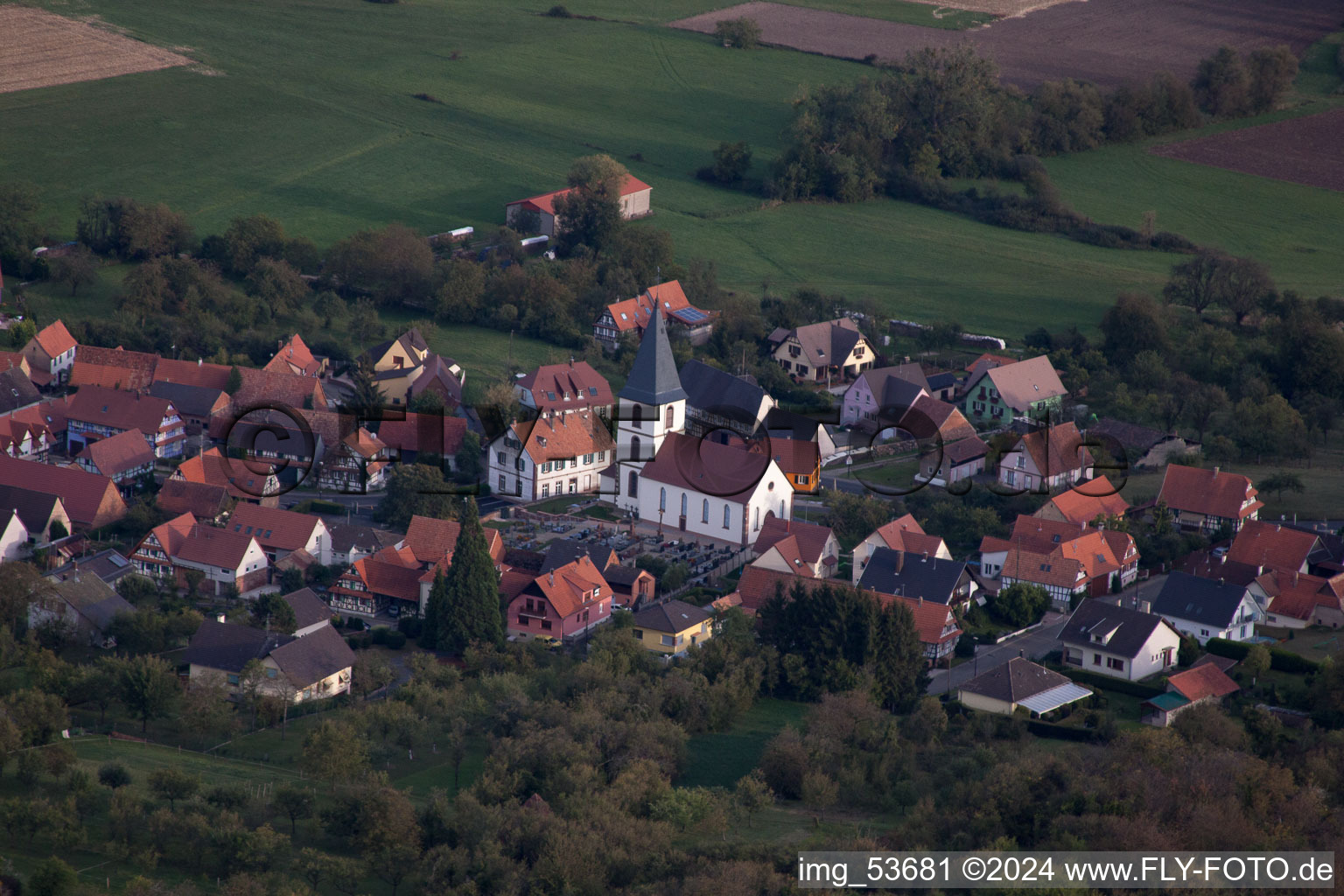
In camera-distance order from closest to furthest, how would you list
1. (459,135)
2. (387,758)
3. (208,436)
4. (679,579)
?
(387,758) → (679,579) → (208,436) → (459,135)

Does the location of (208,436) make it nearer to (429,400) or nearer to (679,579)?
(429,400)

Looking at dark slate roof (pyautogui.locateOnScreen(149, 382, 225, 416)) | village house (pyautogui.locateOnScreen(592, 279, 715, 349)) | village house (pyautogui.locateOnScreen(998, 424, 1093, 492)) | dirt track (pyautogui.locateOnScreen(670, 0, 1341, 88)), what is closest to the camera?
village house (pyautogui.locateOnScreen(998, 424, 1093, 492))

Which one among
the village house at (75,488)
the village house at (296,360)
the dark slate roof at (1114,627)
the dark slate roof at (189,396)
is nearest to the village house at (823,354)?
the village house at (296,360)

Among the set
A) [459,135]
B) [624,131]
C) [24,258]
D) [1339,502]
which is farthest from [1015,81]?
[24,258]

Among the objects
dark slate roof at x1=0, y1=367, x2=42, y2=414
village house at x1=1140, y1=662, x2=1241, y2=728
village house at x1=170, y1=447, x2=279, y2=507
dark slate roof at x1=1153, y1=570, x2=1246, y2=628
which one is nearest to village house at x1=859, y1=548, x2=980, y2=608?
dark slate roof at x1=1153, y1=570, x2=1246, y2=628

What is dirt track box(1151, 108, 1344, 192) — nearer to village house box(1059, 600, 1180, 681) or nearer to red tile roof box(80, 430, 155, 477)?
village house box(1059, 600, 1180, 681)

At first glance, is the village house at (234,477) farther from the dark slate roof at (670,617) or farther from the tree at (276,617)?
the dark slate roof at (670,617)

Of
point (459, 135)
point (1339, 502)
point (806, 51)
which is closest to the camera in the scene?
point (1339, 502)
